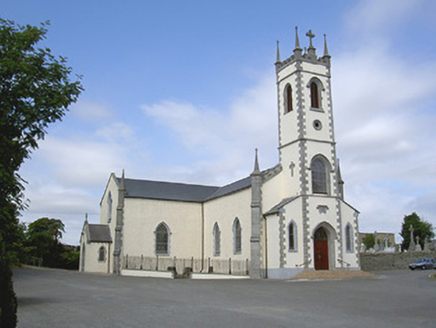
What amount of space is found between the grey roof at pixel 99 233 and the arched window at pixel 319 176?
20.1 meters

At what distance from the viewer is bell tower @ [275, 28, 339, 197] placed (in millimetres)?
35000

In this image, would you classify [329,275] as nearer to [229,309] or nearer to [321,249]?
[321,249]

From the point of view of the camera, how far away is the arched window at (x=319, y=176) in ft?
116

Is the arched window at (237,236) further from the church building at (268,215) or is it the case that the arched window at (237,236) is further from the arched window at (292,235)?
the arched window at (292,235)

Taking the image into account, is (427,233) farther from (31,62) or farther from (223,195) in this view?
(31,62)

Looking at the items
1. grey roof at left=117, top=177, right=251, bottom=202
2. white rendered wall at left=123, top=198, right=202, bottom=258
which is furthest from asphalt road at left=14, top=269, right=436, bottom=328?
grey roof at left=117, top=177, right=251, bottom=202

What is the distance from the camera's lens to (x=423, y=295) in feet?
61.9

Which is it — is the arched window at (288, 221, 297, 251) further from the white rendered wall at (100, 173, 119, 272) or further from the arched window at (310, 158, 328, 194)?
the white rendered wall at (100, 173, 119, 272)

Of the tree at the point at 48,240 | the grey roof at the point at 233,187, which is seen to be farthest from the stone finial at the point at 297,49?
the tree at the point at 48,240

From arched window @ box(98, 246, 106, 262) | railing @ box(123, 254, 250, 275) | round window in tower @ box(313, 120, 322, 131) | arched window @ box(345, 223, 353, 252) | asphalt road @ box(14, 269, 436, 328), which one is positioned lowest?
asphalt road @ box(14, 269, 436, 328)

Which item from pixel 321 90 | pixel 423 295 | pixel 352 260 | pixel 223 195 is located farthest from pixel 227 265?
pixel 423 295

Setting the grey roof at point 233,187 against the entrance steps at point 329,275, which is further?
the grey roof at point 233,187

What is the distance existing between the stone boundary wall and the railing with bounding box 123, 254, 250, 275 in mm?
14650

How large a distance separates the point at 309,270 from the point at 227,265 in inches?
333
